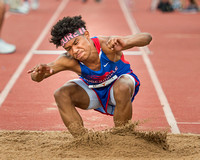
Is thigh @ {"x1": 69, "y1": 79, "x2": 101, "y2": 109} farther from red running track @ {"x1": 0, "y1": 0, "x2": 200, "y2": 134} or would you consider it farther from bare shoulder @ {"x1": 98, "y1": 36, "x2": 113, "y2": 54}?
red running track @ {"x1": 0, "y1": 0, "x2": 200, "y2": 134}

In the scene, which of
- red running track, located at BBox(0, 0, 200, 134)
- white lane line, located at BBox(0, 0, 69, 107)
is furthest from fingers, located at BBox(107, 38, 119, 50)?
white lane line, located at BBox(0, 0, 69, 107)

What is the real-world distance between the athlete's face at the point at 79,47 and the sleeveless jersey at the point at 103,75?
0.46 ft

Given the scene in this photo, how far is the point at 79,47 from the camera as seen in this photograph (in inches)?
151

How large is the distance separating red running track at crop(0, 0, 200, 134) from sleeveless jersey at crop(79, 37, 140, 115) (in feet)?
2.04

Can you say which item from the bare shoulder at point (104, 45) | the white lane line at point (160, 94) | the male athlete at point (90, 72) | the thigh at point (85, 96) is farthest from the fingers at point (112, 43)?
the white lane line at point (160, 94)

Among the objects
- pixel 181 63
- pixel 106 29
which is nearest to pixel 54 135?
pixel 181 63

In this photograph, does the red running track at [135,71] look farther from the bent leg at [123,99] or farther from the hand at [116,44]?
the hand at [116,44]

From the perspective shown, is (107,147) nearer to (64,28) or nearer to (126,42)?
(126,42)

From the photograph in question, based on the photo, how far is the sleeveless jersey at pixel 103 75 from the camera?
3.95 m

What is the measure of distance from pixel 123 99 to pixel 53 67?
2.30 ft

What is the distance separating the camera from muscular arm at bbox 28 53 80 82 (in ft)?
12.2

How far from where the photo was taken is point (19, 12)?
14.3m

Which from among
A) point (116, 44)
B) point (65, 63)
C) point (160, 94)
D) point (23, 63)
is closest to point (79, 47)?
point (65, 63)

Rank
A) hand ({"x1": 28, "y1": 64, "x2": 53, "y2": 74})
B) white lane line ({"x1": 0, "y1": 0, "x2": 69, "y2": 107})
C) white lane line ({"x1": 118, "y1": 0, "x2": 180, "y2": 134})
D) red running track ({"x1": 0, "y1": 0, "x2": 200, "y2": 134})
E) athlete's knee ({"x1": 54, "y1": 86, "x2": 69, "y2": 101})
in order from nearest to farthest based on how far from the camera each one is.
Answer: hand ({"x1": 28, "y1": 64, "x2": 53, "y2": 74}) < athlete's knee ({"x1": 54, "y1": 86, "x2": 69, "y2": 101}) < white lane line ({"x1": 118, "y1": 0, "x2": 180, "y2": 134}) < red running track ({"x1": 0, "y1": 0, "x2": 200, "y2": 134}) < white lane line ({"x1": 0, "y1": 0, "x2": 69, "y2": 107})
